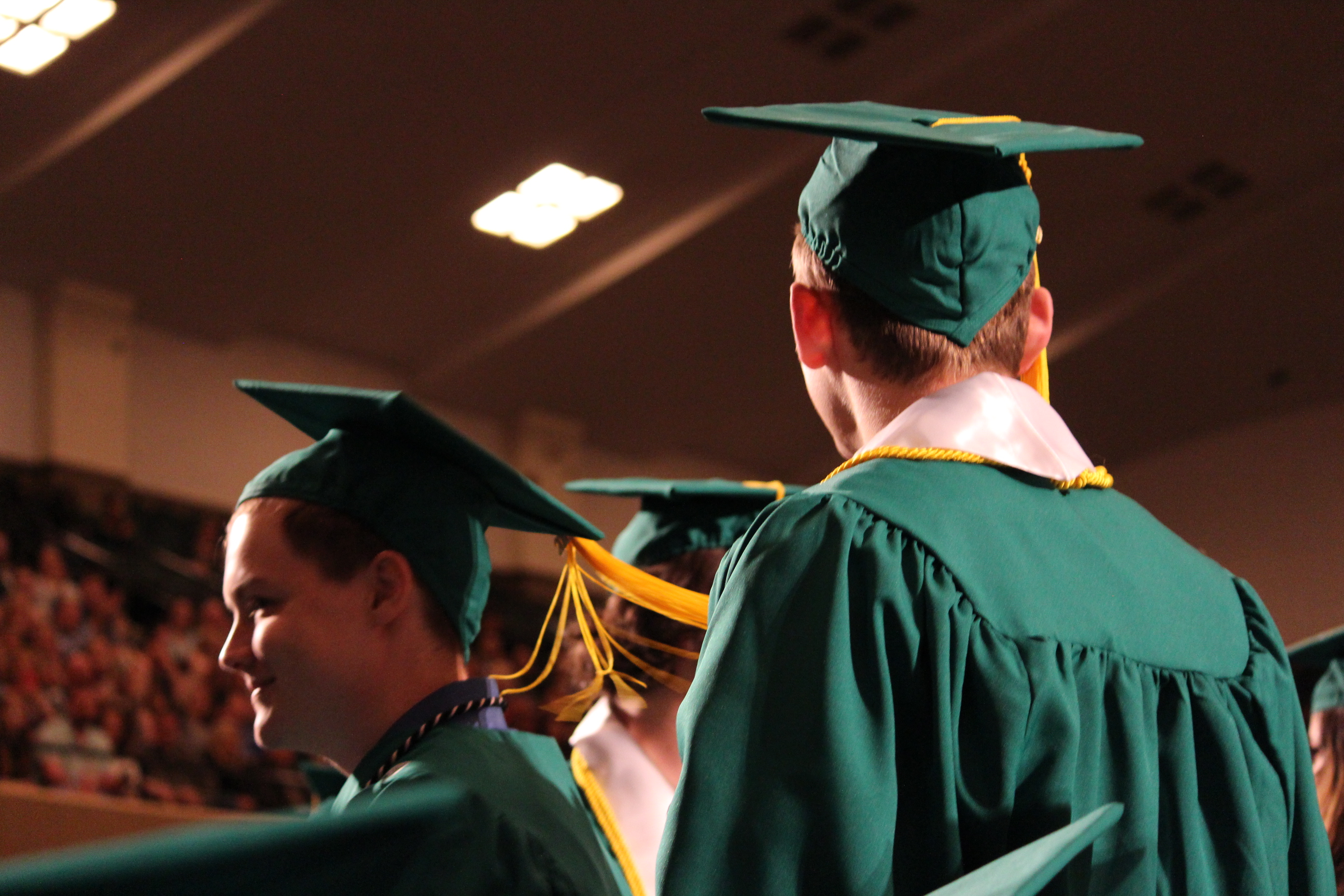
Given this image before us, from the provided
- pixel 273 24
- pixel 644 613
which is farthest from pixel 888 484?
pixel 273 24

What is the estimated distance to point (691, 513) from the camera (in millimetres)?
2689

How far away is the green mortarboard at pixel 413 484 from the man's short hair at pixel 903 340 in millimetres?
792

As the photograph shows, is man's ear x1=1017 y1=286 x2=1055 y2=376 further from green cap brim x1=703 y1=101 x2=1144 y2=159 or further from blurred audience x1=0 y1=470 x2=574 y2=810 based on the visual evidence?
blurred audience x1=0 y1=470 x2=574 y2=810

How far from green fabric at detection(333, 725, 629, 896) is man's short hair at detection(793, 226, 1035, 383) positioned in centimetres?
63

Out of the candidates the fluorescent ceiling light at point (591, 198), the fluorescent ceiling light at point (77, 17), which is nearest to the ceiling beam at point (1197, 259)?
the fluorescent ceiling light at point (591, 198)

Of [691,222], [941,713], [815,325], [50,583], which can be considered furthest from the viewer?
[691,222]

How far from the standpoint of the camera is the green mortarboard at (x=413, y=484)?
1.99 meters

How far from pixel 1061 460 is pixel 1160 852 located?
334mm

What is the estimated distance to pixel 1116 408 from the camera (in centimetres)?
1285

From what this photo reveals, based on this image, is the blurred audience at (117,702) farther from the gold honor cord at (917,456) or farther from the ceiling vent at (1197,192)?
the ceiling vent at (1197,192)

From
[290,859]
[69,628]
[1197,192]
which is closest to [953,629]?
[290,859]

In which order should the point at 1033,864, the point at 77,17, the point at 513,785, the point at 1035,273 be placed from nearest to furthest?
1. the point at 1033,864
2. the point at 1035,273
3. the point at 513,785
4. the point at 77,17

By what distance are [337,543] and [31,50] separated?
7.88m

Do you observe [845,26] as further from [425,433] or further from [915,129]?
[915,129]
